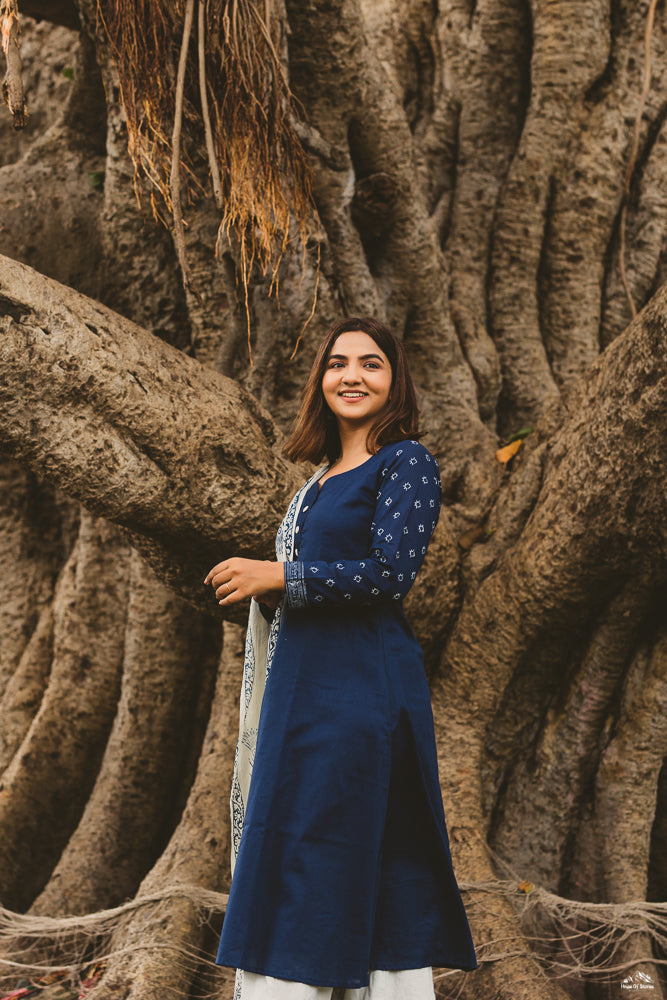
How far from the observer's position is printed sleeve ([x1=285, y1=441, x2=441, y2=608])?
1.55 meters

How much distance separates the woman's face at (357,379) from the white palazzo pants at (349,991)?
1126 mm

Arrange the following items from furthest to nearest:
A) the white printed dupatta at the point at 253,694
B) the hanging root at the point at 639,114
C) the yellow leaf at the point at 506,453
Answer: the yellow leaf at the point at 506,453 < the hanging root at the point at 639,114 < the white printed dupatta at the point at 253,694

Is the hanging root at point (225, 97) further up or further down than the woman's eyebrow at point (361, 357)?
further up

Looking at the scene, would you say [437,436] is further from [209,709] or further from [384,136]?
[209,709]

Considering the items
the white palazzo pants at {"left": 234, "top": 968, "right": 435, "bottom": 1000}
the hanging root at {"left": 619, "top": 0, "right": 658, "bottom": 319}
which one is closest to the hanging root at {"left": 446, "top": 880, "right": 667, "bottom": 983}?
the white palazzo pants at {"left": 234, "top": 968, "right": 435, "bottom": 1000}

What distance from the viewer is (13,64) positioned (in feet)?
6.25

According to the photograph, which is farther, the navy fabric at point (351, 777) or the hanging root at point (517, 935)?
the hanging root at point (517, 935)

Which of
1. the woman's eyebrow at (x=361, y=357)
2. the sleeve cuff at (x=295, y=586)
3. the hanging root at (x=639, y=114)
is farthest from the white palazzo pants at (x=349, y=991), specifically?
the hanging root at (x=639, y=114)

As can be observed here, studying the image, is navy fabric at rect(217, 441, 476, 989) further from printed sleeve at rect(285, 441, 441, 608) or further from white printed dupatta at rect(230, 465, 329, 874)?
white printed dupatta at rect(230, 465, 329, 874)

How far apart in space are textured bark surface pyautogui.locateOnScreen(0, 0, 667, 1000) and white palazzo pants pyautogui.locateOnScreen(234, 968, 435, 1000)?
70cm

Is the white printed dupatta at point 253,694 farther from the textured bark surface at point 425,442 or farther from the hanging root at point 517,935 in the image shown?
the hanging root at point 517,935

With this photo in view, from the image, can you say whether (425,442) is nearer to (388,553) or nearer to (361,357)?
(361,357)

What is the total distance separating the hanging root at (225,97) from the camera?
95.9 inches

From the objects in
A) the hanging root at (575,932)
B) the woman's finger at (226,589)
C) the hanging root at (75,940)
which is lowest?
the hanging root at (75,940)
